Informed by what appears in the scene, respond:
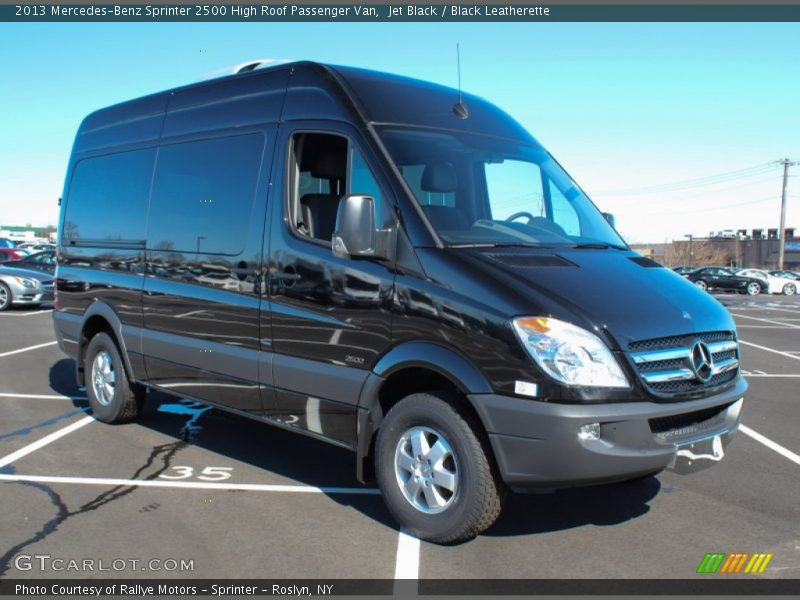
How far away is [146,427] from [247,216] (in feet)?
9.05

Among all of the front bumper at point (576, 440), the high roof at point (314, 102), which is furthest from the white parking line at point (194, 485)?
the high roof at point (314, 102)

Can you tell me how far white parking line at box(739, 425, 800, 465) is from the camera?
620 cm

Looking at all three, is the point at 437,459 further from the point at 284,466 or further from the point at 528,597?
the point at 284,466

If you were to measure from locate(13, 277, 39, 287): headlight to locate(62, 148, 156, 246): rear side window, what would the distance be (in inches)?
458

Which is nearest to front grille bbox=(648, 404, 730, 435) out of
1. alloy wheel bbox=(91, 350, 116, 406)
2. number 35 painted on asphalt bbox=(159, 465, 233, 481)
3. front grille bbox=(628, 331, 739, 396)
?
front grille bbox=(628, 331, 739, 396)

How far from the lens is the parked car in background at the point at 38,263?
19234 mm

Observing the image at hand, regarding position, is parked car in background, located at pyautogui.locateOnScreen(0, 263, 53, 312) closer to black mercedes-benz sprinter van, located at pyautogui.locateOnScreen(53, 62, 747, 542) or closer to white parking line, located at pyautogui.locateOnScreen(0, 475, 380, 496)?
black mercedes-benz sprinter van, located at pyautogui.locateOnScreen(53, 62, 747, 542)

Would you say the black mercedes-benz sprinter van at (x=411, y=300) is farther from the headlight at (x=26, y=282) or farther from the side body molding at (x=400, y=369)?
the headlight at (x=26, y=282)

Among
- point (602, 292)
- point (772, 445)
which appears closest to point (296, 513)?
point (602, 292)

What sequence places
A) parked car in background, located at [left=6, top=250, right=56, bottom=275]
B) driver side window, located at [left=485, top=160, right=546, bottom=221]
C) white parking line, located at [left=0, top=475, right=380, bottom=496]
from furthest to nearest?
parked car in background, located at [left=6, top=250, right=56, bottom=275]
white parking line, located at [left=0, top=475, right=380, bottom=496]
driver side window, located at [left=485, top=160, right=546, bottom=221]

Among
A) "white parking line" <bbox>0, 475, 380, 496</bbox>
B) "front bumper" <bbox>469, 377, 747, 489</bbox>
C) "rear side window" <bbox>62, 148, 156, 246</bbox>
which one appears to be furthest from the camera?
"rear side window" <bbox>62, 148, 156, 246</bbox>

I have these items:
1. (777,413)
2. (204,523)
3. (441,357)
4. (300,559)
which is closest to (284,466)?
(204,523)

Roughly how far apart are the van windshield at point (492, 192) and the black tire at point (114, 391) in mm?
3609

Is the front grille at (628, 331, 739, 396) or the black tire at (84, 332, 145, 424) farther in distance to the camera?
the black tire at (84, 332, 145, 424)
